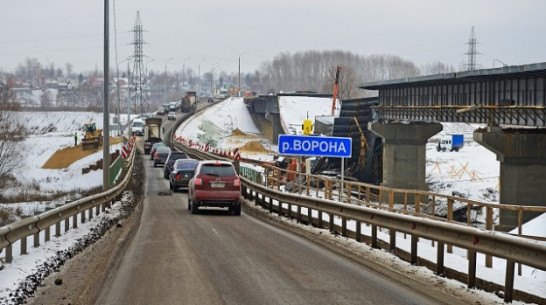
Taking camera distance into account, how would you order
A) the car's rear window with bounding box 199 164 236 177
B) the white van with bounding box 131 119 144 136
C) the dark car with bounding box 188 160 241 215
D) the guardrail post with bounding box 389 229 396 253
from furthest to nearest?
the white van with bounding box 131 119 144 136 → the car's rear window with bounding box 199 164 236 177 → the dark car with bounding box 188 160 241 215 → the guardrail post with bounding box 389 229 396 253

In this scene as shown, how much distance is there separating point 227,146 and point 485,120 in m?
56.0

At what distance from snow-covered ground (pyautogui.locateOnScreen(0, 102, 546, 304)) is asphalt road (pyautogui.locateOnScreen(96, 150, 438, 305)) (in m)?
1.38

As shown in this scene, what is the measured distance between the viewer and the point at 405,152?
2985 inches

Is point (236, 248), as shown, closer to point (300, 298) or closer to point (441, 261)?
point (441, 261)

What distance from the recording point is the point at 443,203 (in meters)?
64.1

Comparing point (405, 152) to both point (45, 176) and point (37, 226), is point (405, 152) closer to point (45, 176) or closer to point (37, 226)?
point (45, 176)

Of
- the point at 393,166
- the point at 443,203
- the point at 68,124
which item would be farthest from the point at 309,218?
the point at 68,124

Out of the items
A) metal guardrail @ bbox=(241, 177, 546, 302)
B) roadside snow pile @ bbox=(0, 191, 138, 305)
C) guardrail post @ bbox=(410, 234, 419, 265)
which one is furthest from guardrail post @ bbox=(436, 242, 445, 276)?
roadside snow pile @ bbox=(0, 191, 138, 305)

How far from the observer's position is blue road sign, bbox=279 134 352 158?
26516mm

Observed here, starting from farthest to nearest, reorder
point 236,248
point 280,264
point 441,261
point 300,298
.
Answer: point 236,248 < point 280,264 < point 441,261 < point 300,298

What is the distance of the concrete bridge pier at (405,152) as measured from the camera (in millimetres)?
75812

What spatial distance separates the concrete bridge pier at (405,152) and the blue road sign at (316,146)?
162ft

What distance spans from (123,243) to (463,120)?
1955 inches

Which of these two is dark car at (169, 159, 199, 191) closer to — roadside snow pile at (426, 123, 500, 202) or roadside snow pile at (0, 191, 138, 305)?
roadside snow pile at (0, 191, 138, 305)
